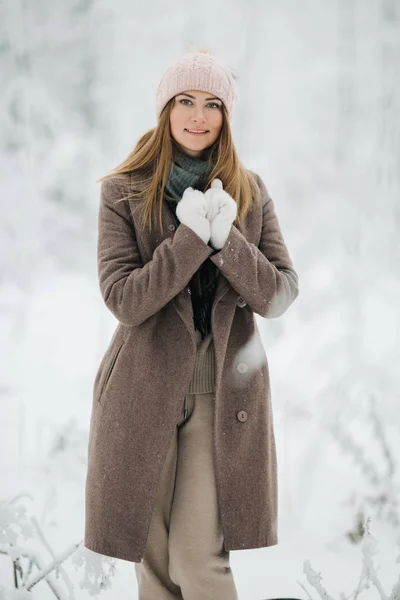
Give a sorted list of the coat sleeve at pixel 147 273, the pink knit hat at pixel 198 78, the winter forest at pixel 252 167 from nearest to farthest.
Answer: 1. the coat sleeve at pixel 147 273
2. the pink knit hat at pixel 198 78
3. the winter forest at pixel 252 167

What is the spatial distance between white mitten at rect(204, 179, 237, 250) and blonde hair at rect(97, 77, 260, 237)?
111 millimetres

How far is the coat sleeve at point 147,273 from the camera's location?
5.26 ft

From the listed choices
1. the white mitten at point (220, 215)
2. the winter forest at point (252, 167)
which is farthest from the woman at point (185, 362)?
the winter forest at point (252, 167)

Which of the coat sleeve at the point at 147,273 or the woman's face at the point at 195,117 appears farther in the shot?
the woman's face at the point at 195,117

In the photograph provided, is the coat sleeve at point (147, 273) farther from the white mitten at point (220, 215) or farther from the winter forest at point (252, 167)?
the winter forest at point (252, 167)

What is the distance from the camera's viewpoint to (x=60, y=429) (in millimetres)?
2947

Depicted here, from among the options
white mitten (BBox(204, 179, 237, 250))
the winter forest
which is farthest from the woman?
the winter forest

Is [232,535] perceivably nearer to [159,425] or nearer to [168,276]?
[159,425]

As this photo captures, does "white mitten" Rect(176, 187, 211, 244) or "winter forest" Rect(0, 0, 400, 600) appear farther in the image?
"winter forest" Rect(0, 0, 400, 600)

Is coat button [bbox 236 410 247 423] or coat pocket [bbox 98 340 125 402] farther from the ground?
coat pocket [bbox 98 340 125 402]

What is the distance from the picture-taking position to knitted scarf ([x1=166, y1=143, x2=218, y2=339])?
1757 mm

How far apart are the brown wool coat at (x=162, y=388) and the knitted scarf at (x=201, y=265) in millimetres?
51

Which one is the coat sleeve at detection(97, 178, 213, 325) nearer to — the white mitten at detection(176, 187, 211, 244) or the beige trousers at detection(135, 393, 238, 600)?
the white mitten at detection(176, 187, 211, 244)

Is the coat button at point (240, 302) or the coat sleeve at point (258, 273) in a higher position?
the coat sleeve at point (258, 273)
